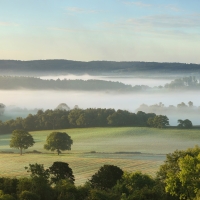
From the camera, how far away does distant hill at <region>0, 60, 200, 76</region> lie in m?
41.4

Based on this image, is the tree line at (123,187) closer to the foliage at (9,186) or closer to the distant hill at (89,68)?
the foliage at (9,186)

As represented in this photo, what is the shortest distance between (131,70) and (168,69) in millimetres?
3552

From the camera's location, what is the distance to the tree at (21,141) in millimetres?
32656

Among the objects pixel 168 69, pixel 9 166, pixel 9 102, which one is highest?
pixel 168 69

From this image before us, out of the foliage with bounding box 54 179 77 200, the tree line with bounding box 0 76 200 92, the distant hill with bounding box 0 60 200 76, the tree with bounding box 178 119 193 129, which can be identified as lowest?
the foliage with bounding box 54 179 77 200

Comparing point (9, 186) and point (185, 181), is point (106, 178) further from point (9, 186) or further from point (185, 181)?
point (9, 186)

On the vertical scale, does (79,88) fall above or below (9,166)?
above

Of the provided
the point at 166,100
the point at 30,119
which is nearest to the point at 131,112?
the point at 166,100

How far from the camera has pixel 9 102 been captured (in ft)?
131

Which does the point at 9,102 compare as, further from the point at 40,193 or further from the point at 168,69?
the point at 40,193

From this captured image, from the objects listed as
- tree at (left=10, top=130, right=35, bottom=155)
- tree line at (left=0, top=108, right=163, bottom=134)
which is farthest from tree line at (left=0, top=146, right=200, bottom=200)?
tree line at (left=0, top=108, right=163, bottom=134)

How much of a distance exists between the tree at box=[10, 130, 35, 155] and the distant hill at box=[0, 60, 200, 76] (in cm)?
986

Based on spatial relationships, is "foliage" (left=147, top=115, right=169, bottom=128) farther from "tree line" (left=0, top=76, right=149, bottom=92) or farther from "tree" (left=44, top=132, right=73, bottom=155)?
"tree" (left=44, top=132, right=73, bottom=155)

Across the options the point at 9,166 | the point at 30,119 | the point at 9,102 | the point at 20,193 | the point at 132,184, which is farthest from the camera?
the point at 9,102
